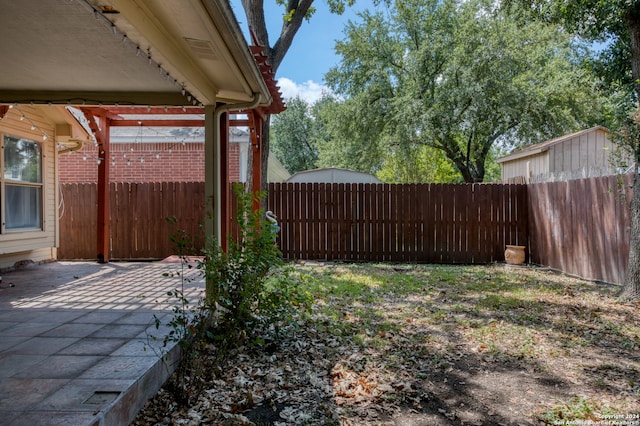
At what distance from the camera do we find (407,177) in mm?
16719

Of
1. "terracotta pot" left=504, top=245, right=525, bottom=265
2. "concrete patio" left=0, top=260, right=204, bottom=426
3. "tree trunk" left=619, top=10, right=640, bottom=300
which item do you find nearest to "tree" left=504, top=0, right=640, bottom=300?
"tree trunk" left=619, top=10, right=640, bottom=300

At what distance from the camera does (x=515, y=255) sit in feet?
26.5

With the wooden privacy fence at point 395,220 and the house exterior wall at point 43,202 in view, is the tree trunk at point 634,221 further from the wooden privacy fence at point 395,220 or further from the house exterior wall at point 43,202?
the house exterior wall at point 43,202

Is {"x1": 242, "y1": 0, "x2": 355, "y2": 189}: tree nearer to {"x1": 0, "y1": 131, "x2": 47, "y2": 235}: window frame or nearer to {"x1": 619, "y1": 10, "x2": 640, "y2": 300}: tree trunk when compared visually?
{"x1": 0, "y1": 131, "x2": 47, "y2": 235}: window frame

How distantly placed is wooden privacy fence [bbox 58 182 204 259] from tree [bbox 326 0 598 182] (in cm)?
830

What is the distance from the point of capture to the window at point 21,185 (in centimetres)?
545

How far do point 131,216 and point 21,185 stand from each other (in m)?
2.48

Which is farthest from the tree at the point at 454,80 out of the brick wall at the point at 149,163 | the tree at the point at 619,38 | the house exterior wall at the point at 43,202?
the house exterior wall at the point at 43,202

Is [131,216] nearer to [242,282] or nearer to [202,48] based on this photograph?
[242,282]

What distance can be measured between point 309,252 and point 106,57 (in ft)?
20.1

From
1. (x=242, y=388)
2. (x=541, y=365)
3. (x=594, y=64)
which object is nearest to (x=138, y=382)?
(x=242, y=388)

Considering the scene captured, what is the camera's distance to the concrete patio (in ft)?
6.08

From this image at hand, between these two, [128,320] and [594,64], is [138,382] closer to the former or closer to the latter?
[128,320]

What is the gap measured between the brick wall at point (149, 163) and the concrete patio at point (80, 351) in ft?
16.5
